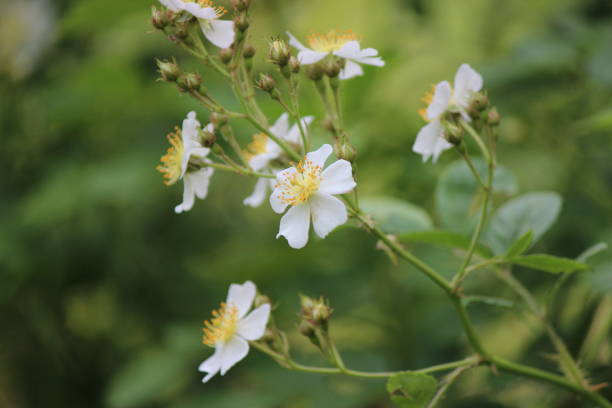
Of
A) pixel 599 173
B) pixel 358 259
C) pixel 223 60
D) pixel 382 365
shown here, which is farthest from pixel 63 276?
pixel 599 173

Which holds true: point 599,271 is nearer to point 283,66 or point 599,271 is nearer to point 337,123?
point 337,123

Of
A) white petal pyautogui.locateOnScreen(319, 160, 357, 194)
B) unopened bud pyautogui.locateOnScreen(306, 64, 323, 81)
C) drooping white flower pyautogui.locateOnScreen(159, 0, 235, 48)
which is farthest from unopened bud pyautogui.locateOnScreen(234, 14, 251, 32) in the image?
white petal pyautogui.locateOnScreen(319, 160, 357, 194)

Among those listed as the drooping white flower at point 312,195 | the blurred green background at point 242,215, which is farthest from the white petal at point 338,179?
the blurred green background at point 242,215

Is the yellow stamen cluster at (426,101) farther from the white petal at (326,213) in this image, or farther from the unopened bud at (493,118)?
the white petal at (326,213)

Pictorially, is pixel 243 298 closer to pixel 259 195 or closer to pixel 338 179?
pixel 259 195

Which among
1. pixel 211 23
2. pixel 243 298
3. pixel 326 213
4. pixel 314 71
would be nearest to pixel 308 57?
pixel 314 71

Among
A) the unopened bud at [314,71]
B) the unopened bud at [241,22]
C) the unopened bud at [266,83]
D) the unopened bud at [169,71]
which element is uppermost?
the unopened bud at [241,22]

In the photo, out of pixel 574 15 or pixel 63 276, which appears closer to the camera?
pixel 574 15
